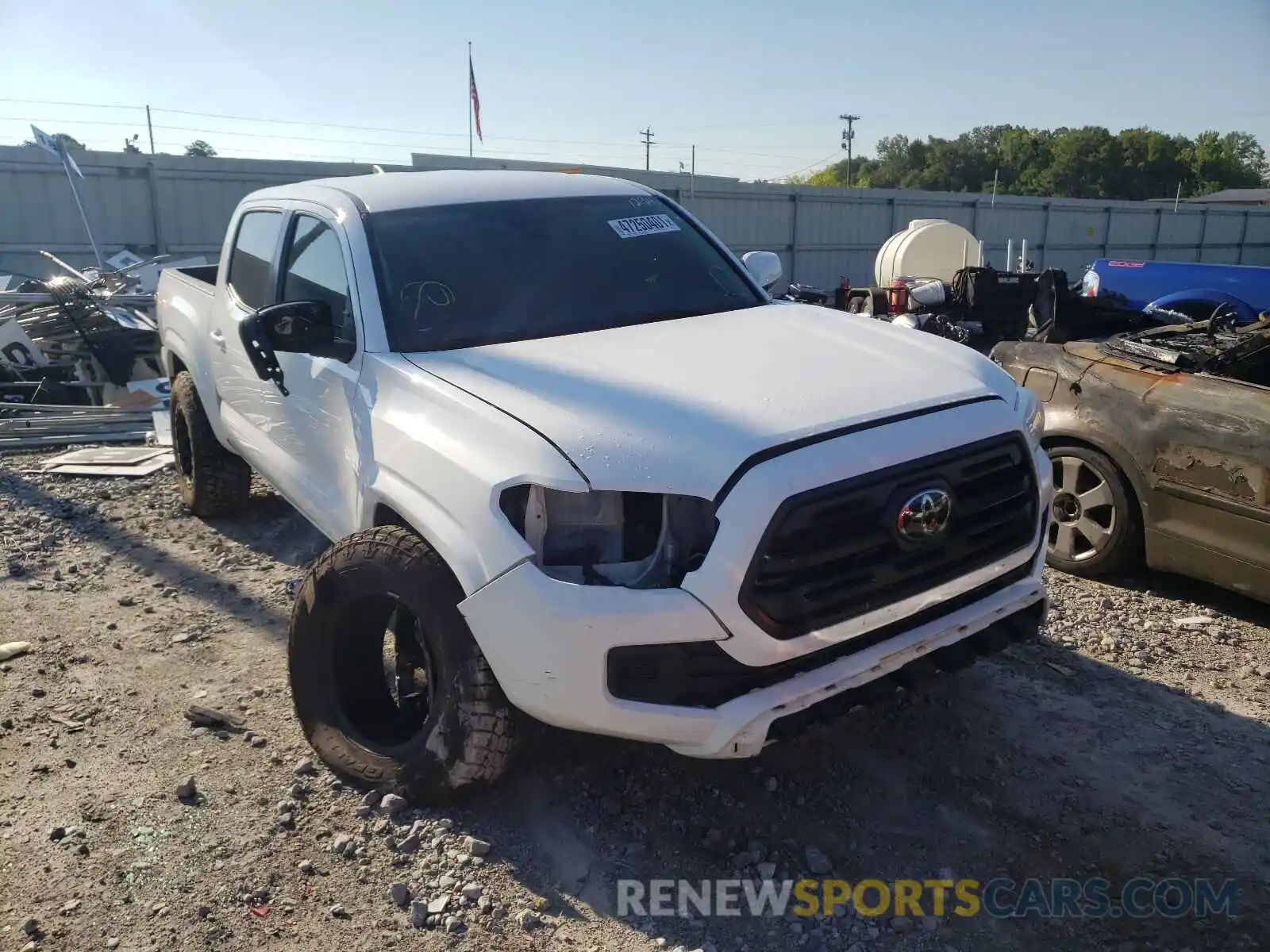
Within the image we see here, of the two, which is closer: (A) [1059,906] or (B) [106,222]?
(A) [1059,906]

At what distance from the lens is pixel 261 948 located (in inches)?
98.1

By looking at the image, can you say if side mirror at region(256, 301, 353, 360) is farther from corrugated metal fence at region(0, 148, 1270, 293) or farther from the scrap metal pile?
corrugated metal fence at region(0, 148, 1270, 293)

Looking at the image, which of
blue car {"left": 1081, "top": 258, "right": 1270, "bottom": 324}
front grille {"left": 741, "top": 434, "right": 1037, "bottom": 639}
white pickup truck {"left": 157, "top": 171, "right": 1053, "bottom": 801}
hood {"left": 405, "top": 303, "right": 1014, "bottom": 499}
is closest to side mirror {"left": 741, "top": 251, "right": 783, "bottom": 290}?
white pickup truck {"left": 157, "top": 171, "right": 1053, "bottom": 801}

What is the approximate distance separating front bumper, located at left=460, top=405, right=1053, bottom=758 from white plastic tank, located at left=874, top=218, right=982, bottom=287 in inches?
476

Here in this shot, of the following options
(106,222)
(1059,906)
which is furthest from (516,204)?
(106,222)

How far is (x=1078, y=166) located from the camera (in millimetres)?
83500

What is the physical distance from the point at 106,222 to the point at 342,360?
42.3 ft

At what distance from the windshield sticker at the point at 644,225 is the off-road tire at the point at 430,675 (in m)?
1.71

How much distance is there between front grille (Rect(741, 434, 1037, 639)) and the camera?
7.95 feet

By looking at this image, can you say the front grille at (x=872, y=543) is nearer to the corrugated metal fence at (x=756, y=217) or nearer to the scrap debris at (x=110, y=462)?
the scrap debris at (x=110, y=462)

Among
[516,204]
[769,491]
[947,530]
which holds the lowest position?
[947,530]

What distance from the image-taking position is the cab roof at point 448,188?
12.7 ft

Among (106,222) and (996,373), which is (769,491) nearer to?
(996,373)

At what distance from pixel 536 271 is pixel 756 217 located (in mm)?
18883
